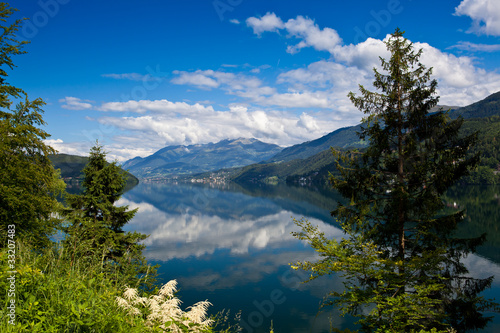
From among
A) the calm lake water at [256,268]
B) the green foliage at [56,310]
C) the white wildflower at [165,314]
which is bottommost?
the calm lake water at [256,268]

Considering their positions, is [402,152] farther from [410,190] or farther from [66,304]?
[66,304]

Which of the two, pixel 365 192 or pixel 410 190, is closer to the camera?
pixel 410 190

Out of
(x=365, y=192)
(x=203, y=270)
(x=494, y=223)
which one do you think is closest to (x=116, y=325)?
(x=365, y=192)

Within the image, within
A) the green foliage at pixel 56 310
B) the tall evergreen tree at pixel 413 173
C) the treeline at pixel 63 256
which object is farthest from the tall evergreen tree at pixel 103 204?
the tall evergreen tree at pixel 413 173

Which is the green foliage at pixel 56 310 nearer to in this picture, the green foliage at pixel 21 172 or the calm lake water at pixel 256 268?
the calm lake water at pixel 256 268

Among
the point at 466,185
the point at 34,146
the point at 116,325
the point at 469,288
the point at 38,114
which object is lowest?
the point at 466,185

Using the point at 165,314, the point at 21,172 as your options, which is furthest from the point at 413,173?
the point at 21,172

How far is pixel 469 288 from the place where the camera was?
13469 millimetres

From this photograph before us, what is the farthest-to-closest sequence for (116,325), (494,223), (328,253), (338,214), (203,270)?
(494,223) < (203,270) < (338,214) < (328,253) < (116,325)

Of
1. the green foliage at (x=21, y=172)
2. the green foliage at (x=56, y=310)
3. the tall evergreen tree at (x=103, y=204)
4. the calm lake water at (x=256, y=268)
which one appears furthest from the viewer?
the calm lake water at (x=256, y=268)

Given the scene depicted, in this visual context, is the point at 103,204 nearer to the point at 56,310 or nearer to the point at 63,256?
the point at 63,256

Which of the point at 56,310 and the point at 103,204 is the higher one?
the point at 103,204

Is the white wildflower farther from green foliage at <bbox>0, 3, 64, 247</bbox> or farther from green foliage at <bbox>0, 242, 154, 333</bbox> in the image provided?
green foliage at <bbox>0, 3, 64, 247</bbox>

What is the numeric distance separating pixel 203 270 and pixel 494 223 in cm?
6995
